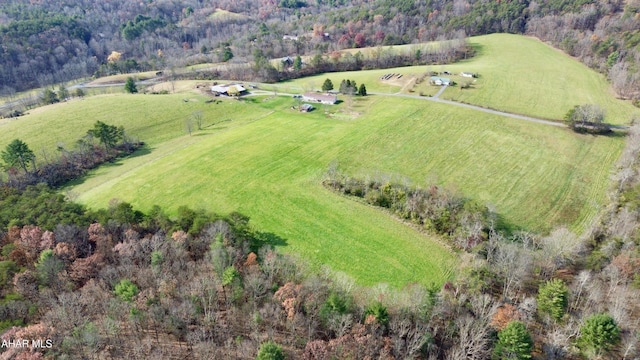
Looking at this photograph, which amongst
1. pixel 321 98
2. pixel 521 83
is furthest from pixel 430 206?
pixel 521 83

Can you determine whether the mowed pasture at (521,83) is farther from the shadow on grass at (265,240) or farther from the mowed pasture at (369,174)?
the shadow on grass at (265,240)

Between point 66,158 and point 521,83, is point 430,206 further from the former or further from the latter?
point 521,83

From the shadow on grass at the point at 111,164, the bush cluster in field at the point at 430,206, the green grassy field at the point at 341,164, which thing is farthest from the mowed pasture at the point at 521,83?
the shadow on grass at the point at 111,164

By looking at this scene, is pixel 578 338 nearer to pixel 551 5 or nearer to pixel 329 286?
pixel 329 286

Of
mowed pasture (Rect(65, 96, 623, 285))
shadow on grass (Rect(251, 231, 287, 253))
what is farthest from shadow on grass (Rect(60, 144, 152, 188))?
shadow on grass (Rect(251, 231, 287, 253))

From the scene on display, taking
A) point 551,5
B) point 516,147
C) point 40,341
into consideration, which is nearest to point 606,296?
point 516,147

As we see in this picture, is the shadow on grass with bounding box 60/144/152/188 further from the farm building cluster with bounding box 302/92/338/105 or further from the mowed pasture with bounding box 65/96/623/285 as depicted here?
the farm building cluster with bounding box 302/92/338/105
